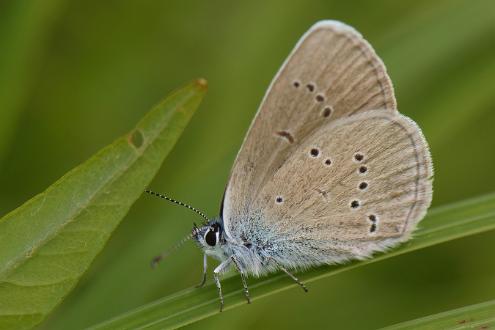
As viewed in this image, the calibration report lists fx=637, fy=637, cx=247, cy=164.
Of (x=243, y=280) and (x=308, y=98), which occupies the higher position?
(x=308, y=98)

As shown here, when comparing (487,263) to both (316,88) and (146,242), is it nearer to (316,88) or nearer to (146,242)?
(316,88)

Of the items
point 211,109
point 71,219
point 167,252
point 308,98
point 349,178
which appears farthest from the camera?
point 211,109

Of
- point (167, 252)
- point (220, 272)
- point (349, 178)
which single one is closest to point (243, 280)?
point (220, 272)

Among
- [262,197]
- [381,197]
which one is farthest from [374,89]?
[262,197]

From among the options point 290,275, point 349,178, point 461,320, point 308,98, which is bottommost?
point 461,320

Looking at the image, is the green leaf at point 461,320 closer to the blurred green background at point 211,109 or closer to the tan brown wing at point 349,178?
the tan brown wing at point 349,178

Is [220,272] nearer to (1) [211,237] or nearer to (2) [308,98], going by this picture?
(1) [211,237]

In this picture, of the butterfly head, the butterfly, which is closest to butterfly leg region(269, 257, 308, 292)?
the butterfly
